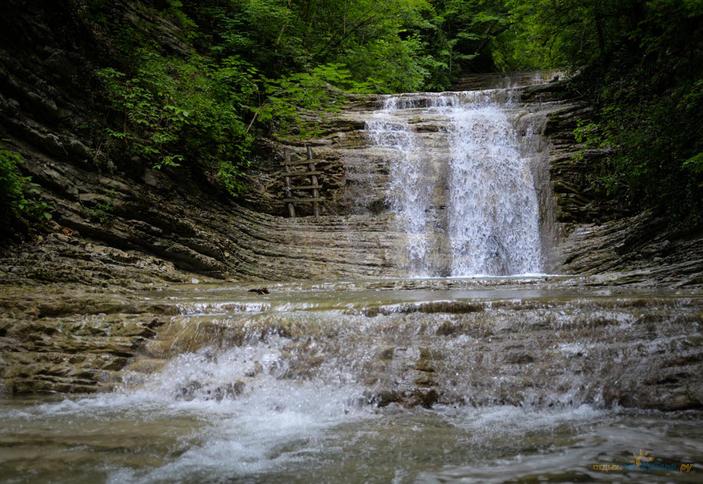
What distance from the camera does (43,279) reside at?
7.37 meters

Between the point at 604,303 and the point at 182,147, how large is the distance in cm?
863

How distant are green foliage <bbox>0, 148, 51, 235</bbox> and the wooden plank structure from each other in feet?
18.9

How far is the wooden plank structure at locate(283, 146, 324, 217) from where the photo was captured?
12.9 metres

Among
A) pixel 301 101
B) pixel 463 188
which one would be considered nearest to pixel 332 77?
pixel 301 101

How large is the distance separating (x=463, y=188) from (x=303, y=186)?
3.92m

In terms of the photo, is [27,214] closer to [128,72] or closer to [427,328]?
[128,72]

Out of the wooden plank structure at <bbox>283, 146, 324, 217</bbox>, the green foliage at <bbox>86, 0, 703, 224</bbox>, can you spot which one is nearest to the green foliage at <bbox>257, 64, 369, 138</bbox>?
the green foliage at <bbox>86, 0, 703, 224</bbox>

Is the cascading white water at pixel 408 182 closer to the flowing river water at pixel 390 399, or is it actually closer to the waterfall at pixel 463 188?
the waterfall at pixel 463 188

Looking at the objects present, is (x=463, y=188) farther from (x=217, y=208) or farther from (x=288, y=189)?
(x=217, y=208)

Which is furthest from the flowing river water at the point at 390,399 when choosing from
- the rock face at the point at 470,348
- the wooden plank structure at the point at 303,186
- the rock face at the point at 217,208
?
the wooden plank structure at the point at 303,186

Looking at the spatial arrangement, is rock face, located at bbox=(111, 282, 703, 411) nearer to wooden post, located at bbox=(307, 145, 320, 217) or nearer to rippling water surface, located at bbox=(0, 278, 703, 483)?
rippling water surface, located at bbox=(0, 278, 703, 483)

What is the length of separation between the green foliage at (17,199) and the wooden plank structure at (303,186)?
227 inches

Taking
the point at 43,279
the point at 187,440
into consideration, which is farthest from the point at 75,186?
the point at 187,440

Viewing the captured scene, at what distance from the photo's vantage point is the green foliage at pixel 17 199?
728 cm
